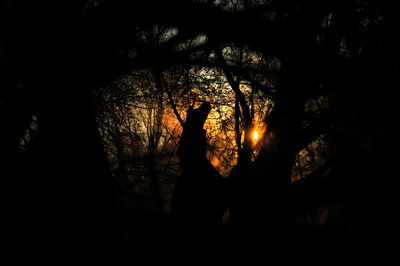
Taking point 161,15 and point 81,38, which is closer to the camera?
point 81,38

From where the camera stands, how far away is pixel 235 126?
450 cm

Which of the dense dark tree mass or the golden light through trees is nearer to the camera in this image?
the dense dark tree mass

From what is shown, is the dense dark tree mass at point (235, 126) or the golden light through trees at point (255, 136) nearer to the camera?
the dense dark tree mass at point (235, 126)

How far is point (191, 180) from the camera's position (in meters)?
4.05

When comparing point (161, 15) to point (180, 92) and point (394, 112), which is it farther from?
point (394, 112)

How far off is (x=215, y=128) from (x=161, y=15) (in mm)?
3183

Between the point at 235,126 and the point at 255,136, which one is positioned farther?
the point at 255,136

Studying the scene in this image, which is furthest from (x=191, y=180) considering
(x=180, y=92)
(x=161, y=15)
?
(x=161, y=15)

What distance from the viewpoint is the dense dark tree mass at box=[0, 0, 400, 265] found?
3.57 m

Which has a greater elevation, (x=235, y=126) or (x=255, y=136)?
(x=235, y=126)

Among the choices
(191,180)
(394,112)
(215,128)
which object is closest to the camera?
(394,112)

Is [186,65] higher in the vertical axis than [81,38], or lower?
higher

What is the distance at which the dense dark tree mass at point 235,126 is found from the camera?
11.7ft

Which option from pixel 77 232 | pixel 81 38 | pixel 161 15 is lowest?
pixel 77 232
